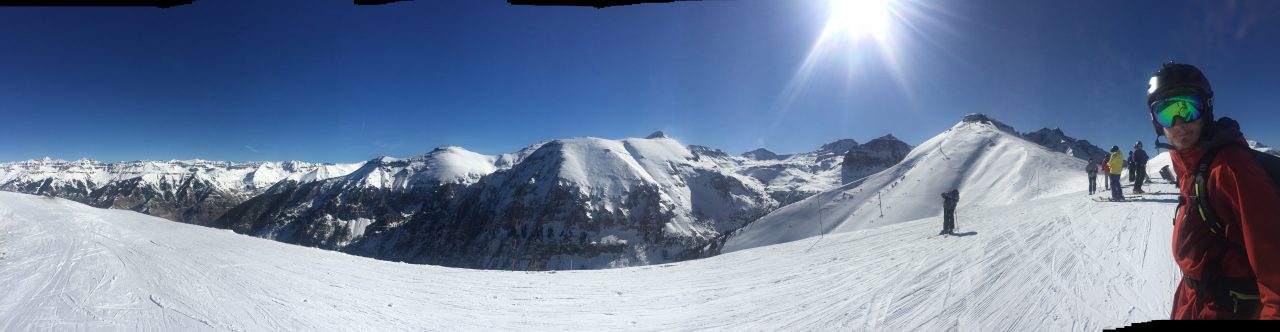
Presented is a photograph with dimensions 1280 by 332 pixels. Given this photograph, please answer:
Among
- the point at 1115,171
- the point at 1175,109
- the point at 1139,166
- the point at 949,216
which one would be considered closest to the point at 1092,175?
the point at 1139,166

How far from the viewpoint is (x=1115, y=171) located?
15.5 meters

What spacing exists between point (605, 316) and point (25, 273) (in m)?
8.22

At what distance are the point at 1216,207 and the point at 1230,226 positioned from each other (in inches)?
4.1

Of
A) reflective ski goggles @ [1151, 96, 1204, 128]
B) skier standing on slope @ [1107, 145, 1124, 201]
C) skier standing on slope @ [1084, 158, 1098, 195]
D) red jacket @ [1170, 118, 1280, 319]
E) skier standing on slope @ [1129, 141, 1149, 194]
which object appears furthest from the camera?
skier standing on slope @ [1084, 158, 1098, 195]

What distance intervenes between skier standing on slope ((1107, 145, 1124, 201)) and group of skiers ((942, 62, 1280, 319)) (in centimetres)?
1724

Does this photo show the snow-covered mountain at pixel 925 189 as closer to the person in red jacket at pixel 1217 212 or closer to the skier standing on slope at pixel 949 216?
the skier standing on slope at pixel 949 216

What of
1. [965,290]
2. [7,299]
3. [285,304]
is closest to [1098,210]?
[965,290]

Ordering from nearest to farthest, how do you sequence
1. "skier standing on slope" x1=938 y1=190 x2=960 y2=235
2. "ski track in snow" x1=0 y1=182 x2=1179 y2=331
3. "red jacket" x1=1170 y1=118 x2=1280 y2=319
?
"red jacket" x1=1170 y1=118 x2=1280 y2=319 < "ski track in snow" x1=0 y1=182 x2=1179 y2=331 < "skier standing on slope" x1=938 y1=190 x2=960 y2=235

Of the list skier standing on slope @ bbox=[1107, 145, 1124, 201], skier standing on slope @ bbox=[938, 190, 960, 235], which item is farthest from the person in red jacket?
skier standing on slope @ bbox=[1107, 145, 1124, 201]

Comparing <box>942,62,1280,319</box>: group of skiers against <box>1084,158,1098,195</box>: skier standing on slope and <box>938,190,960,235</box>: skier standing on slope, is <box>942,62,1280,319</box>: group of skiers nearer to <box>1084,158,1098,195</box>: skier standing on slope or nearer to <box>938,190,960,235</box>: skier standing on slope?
<box>938,190,960,235</box>: skier standing on slope

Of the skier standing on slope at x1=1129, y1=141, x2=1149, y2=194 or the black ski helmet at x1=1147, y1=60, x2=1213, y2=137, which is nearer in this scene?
the black ski helmet at x1=1147, y1=60, x2=1213, y2=137

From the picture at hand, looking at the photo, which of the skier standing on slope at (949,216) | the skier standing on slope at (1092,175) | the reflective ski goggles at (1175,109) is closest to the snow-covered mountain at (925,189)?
the skier standing on slope at (1092,175)

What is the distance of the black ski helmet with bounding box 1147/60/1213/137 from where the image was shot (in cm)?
256

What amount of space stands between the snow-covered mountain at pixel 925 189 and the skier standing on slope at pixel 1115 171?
47256mm
